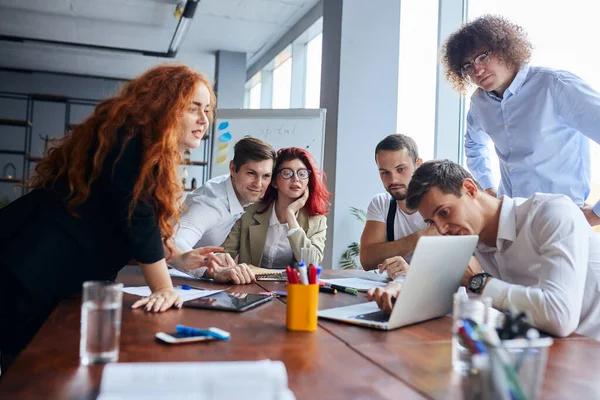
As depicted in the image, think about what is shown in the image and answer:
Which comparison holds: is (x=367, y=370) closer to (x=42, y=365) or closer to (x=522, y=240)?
(x=42, y=365)

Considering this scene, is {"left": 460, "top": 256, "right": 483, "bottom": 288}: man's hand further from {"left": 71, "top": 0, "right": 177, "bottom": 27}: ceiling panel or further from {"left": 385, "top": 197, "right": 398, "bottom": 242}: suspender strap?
{"left": 71, "top": 0, "right": 177, "bottom": 27}: ceiling panel

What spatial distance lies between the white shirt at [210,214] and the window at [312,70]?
3.83 metres

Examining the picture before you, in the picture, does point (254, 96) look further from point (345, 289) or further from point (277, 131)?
point (345, 289)

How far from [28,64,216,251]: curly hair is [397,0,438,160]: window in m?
3.07

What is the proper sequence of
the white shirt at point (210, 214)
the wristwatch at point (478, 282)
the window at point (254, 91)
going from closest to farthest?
the wristwatch at point (478, 282)
the white shirt at point (210, 214)
the window at point (254, 91)

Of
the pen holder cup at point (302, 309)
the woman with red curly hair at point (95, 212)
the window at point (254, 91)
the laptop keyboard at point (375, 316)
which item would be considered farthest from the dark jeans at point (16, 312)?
the window at point (254, 91)

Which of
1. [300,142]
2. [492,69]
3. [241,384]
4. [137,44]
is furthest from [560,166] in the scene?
[137,44]

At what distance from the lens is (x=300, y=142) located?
Answer: 4371 mm

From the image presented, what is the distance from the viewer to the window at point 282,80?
7.09m

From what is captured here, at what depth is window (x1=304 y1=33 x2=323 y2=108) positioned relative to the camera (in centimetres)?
631

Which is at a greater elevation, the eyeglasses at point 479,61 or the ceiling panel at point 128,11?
the ceiling panel at point 128,11

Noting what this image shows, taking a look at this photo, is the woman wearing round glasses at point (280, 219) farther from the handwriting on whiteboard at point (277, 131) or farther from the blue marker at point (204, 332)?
the handwriting on whiteboard at point (277, 131)

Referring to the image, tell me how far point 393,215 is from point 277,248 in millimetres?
602

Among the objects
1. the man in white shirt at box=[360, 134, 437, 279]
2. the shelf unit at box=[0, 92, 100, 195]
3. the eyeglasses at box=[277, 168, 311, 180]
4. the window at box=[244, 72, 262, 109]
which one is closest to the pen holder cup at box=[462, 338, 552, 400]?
the man in white shirt at box=[360, 134, 437, 279]
